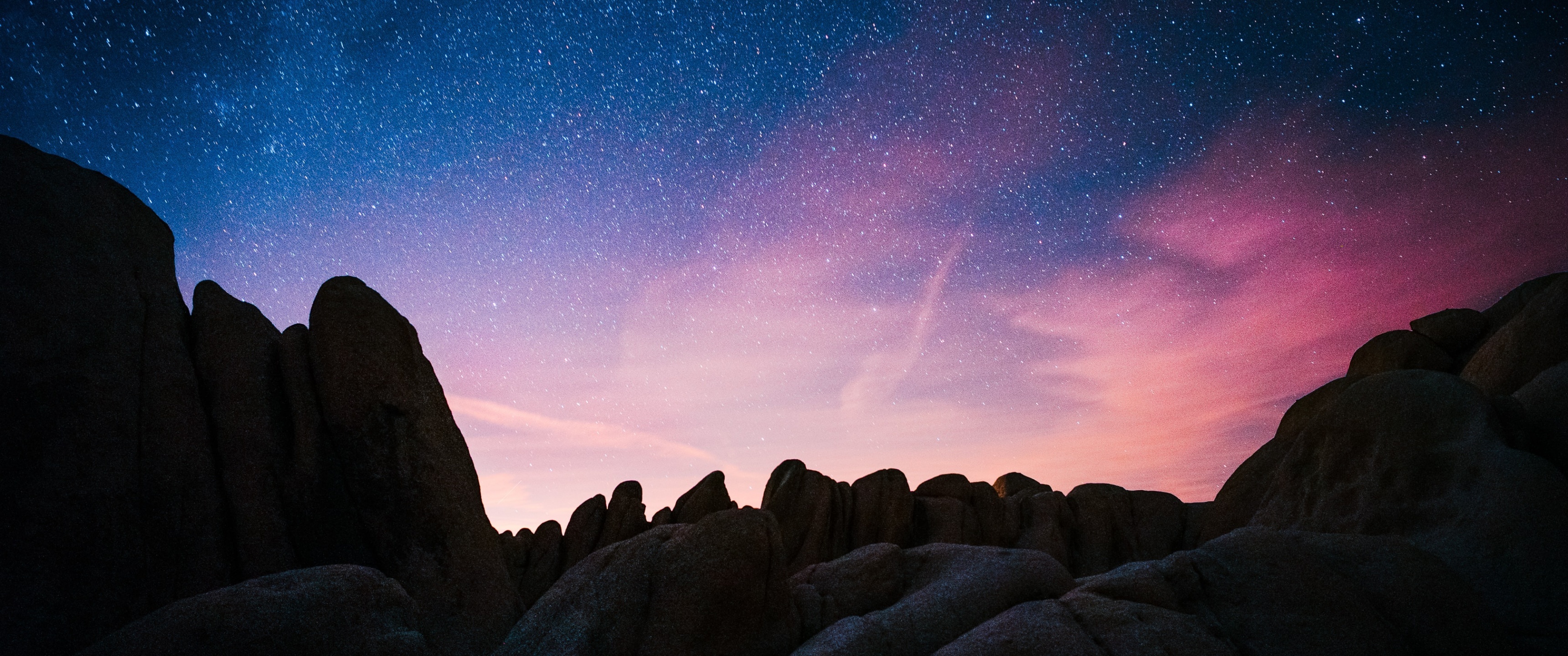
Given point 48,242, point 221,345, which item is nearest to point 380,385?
point 221,345

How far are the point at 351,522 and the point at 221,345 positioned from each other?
3322 millimetres

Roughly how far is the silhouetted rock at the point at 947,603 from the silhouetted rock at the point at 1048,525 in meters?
17.2

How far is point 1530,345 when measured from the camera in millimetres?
14367

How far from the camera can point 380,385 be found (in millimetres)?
11078

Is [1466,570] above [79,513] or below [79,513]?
below

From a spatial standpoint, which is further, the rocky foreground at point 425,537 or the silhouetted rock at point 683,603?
the silhouetted rock at point 683,603

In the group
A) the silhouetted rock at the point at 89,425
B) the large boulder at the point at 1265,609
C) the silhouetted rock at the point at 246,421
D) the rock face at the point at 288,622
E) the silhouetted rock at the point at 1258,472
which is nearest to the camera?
the rock face at the point at 288,622

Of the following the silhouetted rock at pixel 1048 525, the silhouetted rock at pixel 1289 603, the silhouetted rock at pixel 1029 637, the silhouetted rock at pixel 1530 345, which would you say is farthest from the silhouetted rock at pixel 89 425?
the silhouetted rock at pixel 1048 525

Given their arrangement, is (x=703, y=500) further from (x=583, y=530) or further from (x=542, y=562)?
(x=542, y=562)

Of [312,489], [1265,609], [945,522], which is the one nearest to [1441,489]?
[1265,609]

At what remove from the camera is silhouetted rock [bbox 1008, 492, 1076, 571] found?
2577 cm

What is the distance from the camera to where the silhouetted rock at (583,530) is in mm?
27656

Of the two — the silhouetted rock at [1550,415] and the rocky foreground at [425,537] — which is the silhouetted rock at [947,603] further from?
the silhouetted rock at [1550,415]

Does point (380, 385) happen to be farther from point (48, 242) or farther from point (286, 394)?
point (48, 242)
